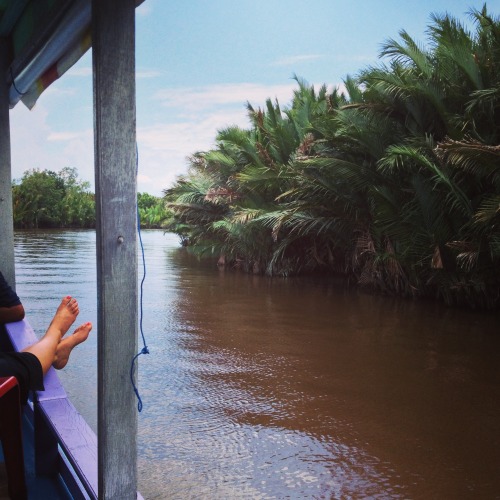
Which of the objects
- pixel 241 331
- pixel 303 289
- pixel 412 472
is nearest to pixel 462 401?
pixel 412 472

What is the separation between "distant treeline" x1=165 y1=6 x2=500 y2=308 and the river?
114cm

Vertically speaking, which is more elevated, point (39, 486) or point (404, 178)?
point (404, 178)

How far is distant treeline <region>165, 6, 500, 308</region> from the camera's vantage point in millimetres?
8781

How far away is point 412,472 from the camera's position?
12.5 feet

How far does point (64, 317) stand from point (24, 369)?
961mm

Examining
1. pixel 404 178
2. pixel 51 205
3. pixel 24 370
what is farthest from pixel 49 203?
pixel 24 370

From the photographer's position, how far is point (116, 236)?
206cm

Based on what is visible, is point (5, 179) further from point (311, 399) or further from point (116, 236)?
point (311, 399)

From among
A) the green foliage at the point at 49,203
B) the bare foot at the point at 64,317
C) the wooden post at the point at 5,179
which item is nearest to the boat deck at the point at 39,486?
the bare foot at the point at 64,317

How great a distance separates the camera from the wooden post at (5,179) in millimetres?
4375

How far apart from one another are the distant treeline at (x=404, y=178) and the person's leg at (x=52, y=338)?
5.94 m

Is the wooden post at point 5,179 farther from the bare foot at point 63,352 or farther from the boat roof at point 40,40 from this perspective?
the bare foot at point 63,352

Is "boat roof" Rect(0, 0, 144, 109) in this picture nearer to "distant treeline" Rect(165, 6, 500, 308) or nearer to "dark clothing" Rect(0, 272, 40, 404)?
"dark clothing" Rect(0, 272, 40, 404)

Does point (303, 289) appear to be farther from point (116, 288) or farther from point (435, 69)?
point (116, 288)
